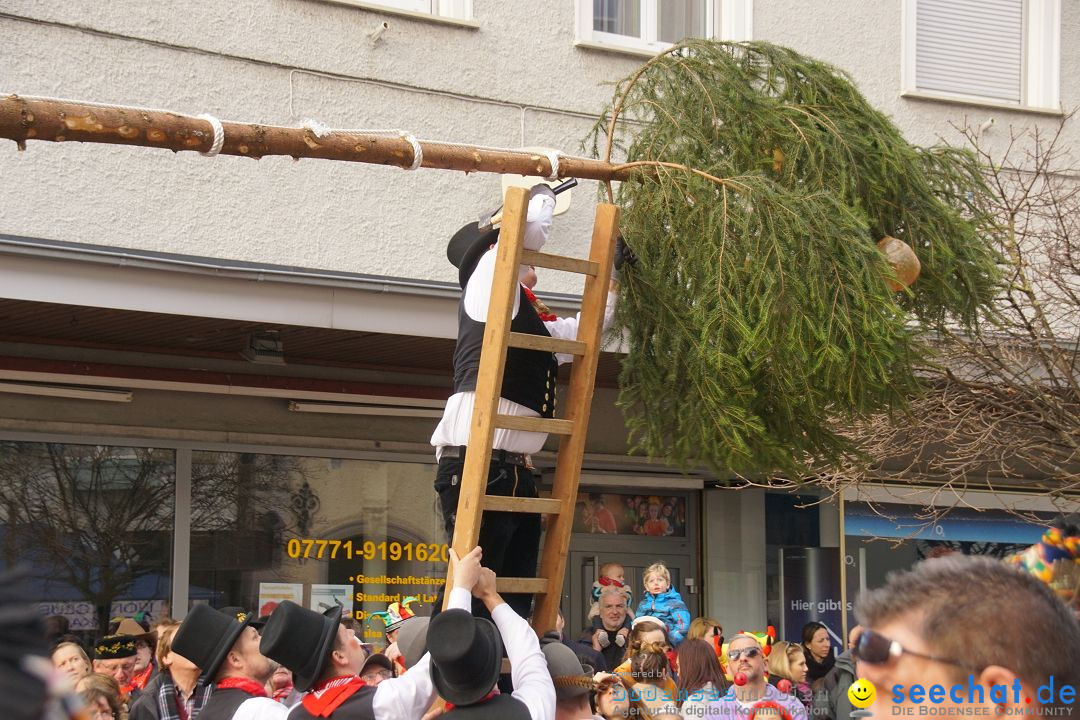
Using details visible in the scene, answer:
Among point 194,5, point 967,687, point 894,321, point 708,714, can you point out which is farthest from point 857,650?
point 194,5

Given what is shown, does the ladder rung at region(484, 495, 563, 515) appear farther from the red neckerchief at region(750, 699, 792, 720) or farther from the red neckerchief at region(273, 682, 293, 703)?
the red neckerchief at region(750, 699, 792, 720)

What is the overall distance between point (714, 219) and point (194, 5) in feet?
18.0

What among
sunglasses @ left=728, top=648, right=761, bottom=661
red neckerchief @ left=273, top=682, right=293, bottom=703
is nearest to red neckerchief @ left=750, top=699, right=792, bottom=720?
sunglasses @ left=728, top=648, right=761, bottom=661

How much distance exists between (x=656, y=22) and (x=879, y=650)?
936 centimetres

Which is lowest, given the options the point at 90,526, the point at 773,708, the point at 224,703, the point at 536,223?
the point at 773,708

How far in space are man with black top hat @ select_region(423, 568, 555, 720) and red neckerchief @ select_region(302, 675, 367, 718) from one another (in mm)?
337

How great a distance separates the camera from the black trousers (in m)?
4.84

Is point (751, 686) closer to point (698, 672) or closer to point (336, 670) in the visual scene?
point (698, 672)

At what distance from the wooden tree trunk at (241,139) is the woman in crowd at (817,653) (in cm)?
499

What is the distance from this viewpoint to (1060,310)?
1033cm

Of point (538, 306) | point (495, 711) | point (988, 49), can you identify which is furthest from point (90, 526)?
point (988, 49)

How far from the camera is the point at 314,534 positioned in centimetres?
1044

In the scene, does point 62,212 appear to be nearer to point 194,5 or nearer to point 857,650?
point 194,5

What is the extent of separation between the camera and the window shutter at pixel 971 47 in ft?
39.2
